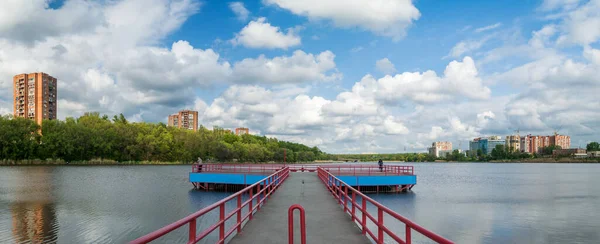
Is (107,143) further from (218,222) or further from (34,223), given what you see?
(218,222)

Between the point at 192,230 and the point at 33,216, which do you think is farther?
the point at 33,216

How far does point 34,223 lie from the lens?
61.6 ft

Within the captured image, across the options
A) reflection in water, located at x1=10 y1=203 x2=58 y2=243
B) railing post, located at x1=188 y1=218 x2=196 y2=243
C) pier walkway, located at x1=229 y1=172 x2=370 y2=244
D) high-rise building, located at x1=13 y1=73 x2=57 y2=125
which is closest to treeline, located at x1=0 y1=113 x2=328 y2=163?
high-rise building, located at x1=13 y1=73 x2=57 y2=125

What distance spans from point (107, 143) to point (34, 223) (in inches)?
3584

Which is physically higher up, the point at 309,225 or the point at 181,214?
the point at 309,225

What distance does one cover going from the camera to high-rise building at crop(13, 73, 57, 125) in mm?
129375

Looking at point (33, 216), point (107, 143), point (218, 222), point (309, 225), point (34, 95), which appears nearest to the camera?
point (218, 222)

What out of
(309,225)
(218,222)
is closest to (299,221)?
(309,225)

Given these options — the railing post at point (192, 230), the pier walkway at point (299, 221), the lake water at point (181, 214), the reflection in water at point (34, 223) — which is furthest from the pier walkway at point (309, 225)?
the reflection in water at point (34, 223)

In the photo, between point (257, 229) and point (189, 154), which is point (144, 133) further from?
point (257, 229)

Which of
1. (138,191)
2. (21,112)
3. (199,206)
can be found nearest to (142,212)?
(199,206)

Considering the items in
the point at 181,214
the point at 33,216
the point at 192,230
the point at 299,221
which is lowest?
the point at 181,214

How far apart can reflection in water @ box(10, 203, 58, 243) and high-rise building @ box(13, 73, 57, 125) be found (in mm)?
126564

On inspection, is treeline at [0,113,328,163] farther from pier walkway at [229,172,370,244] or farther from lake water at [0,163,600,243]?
pier walkway at [229,172,370,244]
